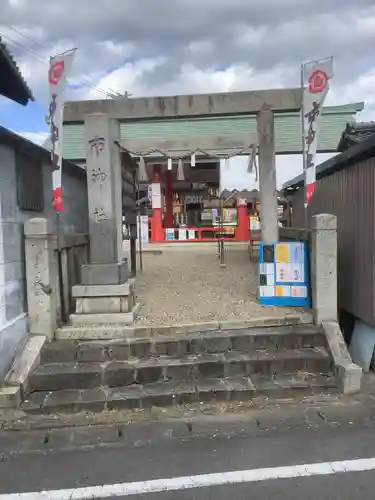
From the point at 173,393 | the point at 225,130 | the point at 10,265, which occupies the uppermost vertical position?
the point at 225,130

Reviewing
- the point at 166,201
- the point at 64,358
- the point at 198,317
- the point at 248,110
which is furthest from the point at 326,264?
the point at 166,201

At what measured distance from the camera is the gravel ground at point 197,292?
6871 millimetres

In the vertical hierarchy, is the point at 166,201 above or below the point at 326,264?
above

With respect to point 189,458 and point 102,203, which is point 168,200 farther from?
point 189,458

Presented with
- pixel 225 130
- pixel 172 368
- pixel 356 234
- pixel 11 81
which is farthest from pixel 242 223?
pixel 172 368

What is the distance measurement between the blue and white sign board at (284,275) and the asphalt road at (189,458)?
2.79 meters

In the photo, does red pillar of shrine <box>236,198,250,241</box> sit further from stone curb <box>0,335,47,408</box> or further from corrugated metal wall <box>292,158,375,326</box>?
stone curb <box>0,335,47,408</box>

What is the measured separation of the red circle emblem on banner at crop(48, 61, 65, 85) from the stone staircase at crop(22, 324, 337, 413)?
12.5 feet

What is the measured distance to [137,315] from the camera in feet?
22.8

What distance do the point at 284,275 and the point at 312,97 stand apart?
281 centimetres

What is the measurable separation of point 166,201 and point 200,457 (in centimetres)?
2016

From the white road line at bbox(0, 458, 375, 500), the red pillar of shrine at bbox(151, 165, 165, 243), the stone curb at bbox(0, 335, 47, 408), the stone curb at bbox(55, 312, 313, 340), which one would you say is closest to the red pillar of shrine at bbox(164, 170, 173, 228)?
the red pillar of shrine at bbox(151, 165, 165, 243)

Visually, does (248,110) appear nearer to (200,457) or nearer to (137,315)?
(137,315)

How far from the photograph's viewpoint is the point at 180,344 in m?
5.96
